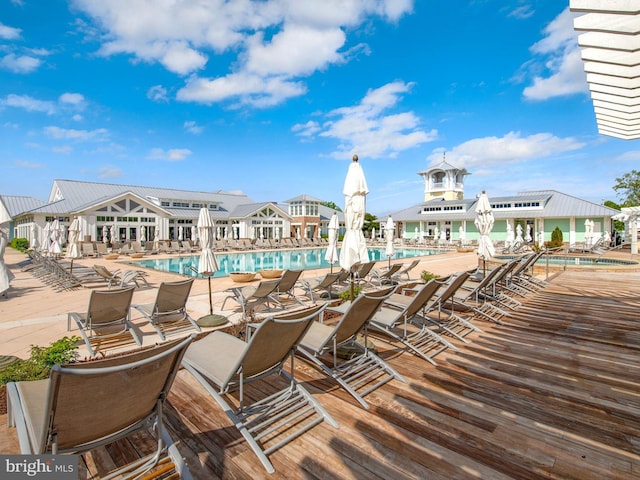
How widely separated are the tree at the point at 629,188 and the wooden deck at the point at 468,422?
157 ft

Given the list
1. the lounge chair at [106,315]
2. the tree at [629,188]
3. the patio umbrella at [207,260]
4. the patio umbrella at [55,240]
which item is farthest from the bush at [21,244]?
the tree at [629,188]

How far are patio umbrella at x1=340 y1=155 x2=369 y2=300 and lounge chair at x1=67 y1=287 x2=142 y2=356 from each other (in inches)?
131

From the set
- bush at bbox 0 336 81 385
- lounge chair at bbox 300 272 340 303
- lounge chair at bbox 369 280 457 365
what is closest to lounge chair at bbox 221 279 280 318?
lounge chair at bbox 300 272 340 303

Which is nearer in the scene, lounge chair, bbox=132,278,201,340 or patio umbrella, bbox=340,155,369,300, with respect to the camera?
patio umbrella, bbox=340,155,369,300

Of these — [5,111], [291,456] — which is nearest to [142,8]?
[291,456]

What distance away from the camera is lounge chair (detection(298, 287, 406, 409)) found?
3.21 meters

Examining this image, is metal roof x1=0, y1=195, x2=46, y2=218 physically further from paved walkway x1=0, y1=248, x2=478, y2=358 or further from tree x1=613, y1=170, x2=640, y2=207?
tree x1=613, y1=170, x2=640, y2=207

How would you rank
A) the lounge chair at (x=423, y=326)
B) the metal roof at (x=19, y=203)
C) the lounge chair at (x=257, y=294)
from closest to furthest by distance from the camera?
the lounge chair at (x=423, y=326) → the lounge chair at (x=257, y=294) → the metal roof at (x=19, y=203)

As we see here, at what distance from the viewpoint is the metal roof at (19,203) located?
1294 inches

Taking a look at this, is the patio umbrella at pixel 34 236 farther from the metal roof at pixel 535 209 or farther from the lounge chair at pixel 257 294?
the metal roof at pixel 535 209

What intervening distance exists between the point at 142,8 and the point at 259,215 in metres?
23.9

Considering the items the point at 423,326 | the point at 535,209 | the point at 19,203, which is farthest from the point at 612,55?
the point at 19,203

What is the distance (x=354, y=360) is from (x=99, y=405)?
8.23 feet
